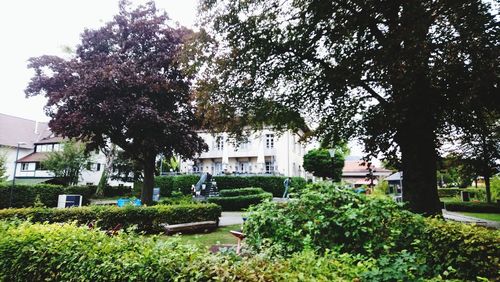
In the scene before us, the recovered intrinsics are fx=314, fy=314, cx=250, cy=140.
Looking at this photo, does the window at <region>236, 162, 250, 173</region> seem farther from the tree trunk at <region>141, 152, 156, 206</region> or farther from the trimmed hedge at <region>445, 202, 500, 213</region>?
the trimmed hedge at <region>445, 202, 500, 213</region>

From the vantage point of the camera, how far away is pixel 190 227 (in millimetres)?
12328

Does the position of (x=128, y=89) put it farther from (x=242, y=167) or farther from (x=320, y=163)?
(x=320, y=163)

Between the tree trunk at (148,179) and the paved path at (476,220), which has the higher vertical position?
the tree trunk at (148,179)

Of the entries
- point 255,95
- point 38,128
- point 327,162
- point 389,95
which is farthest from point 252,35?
point 38,128

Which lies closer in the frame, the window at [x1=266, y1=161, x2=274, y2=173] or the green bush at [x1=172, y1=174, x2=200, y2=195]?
the green bush at [x1=172, y1=174, x2=200, y2=195]

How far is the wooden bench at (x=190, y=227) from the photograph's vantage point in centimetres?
1188

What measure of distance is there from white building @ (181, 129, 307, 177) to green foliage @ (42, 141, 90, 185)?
45.3 feet

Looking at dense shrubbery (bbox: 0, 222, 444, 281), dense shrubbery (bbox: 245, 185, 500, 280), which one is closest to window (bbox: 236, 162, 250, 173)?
dense shrubbery (bbox: 245, 185, 500, 280)

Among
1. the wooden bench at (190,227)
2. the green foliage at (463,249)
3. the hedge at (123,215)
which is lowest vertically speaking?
the wooden bench at (190,227)

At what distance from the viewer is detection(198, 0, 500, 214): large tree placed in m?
8.38

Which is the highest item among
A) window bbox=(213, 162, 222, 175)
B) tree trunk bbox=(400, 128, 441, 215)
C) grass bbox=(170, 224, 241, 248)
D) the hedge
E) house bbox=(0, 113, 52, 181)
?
house bbox=(0, 113, 52, 181)

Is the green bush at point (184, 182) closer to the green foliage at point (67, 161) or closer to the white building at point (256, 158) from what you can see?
the white building at point (256, 158)

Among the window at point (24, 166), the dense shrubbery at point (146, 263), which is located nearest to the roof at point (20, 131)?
the window at point (24, 166)

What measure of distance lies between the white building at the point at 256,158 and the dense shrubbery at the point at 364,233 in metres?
32.4
